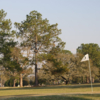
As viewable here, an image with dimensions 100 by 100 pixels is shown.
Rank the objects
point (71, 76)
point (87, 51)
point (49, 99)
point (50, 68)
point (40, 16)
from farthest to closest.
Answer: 1. point (87, 51)
2. point (71, 76)
3. point (40, 16)
4. point (50, 68)
5. point (49, 99)

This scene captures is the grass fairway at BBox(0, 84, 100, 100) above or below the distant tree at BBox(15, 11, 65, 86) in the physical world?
below

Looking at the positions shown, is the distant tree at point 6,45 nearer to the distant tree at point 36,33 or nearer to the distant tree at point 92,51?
the distant tree at point 36,33

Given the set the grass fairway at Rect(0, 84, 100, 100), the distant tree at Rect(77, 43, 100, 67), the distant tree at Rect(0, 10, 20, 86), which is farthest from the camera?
the distant tree at Rect(77, 43, 100, 67)

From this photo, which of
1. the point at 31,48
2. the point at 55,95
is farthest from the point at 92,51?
the point at 55,95

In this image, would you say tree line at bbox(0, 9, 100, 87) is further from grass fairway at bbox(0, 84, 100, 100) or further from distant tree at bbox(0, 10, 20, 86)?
grass fairway at bbox(0, 84, 100, 100)

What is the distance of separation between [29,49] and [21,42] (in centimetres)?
244

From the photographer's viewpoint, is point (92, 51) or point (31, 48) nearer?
point (31, 48)

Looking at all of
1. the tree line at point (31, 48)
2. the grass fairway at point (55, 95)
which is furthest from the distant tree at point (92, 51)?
the grass fairway at point (55, 95)

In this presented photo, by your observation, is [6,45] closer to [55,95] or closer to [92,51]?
[55,95]

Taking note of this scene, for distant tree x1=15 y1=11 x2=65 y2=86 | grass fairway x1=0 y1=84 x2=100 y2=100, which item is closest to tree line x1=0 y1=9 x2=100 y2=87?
distant tree x1=15 y1=11 x2=65 y2=86

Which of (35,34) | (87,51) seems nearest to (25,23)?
(35,34)

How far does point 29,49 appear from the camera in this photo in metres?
50.9

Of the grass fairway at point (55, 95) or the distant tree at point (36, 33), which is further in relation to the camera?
the distant tree at point (36, 33)

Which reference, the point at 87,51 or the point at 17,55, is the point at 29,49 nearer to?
the point at 17,55
